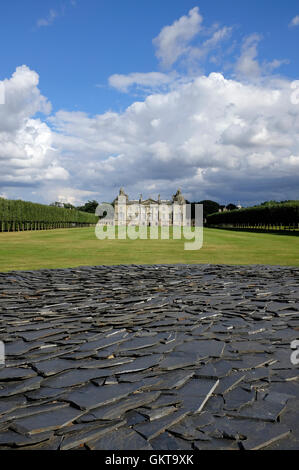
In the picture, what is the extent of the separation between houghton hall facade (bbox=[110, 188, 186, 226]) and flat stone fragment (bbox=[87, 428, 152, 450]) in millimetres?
100250

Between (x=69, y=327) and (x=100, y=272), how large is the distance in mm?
5807

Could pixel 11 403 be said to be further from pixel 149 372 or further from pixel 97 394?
pixel 149 372

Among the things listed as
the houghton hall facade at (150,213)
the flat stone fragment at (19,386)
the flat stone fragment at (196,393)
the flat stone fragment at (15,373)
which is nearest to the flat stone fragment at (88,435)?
the flat stone fragment at (196,393)

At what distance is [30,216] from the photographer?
55.0m

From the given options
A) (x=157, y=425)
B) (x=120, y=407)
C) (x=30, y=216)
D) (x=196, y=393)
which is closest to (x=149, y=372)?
(x=196, y=393)

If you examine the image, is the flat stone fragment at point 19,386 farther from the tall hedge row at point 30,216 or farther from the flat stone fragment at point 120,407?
the tall hedge row at point 30,216

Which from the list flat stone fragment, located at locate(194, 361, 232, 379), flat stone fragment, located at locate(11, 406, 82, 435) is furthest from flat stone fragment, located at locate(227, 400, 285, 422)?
flat stone fragment, located at locate(11, 406, 82, 435)

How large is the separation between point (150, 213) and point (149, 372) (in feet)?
341

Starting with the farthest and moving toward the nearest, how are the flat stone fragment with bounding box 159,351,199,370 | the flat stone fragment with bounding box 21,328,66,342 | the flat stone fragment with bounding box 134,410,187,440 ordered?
the flat stone fragment with bounding box 21,328,66,342 < the flat stone fragment with bounding box 159,351,199,370 < the flat stone fragment with bounding box 134,410,187,440

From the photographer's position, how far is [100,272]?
35.6 feet

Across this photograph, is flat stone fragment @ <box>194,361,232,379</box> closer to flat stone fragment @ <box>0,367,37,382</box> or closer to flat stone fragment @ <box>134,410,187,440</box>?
flat stone fragment @ <box>134,410,187,440</box>

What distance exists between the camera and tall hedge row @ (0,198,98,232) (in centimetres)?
4844

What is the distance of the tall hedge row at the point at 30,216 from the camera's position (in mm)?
48438
